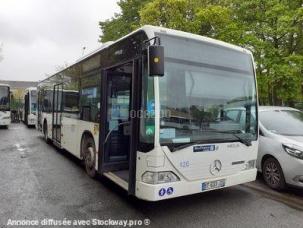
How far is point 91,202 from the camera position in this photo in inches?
228

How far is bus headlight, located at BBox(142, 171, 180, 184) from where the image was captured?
4766 millimetres

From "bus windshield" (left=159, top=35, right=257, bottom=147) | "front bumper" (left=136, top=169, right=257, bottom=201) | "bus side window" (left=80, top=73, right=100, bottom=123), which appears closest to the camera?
"front bumper" (left=136, top=169, right=257, bottom=201)

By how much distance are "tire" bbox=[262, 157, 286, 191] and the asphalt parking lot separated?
168 millimetres

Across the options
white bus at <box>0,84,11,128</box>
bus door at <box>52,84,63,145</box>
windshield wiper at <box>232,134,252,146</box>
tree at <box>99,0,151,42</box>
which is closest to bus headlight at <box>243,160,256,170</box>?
windshield wiper at <box>232,134,252,146</box>

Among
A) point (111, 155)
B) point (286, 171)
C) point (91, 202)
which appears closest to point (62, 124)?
point (111, 155)

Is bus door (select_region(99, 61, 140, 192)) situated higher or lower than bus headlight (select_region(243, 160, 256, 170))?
higher

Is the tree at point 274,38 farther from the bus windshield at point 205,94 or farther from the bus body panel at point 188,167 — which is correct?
the bus body panel at point 188,167

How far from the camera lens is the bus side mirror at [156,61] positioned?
455cm

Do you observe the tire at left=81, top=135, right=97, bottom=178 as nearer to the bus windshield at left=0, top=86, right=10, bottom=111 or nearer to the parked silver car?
the parked silver car

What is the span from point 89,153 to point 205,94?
3257mm

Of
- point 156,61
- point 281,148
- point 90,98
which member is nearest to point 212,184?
point 281,148

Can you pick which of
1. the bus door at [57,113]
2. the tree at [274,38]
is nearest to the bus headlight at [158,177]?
the bus door at [57,113]

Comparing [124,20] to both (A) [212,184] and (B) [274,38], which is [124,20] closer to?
(B) [274,38]

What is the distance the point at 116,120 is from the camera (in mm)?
6758
